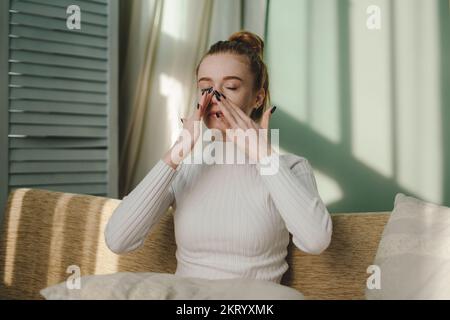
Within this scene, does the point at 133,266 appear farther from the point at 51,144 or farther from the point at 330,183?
the point at 330,183

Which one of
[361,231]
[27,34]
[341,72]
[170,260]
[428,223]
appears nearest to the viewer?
[428,223]

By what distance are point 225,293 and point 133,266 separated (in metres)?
0.55

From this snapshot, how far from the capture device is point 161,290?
3.47 ft

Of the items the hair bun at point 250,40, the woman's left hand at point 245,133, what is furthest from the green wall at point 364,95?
the woman's left hand at point 245,133

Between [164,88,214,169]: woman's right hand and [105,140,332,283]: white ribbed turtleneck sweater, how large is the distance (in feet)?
0.09

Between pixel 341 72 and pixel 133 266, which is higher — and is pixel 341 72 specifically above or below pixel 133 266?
above

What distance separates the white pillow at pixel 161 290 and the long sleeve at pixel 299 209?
0.49ft

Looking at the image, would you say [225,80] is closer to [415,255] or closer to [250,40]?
[250,40]

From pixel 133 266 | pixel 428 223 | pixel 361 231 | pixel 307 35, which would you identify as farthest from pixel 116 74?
pixel 428 223

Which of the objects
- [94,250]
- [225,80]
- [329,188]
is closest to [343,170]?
[329,188]

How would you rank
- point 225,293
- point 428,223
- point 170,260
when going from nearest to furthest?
1. point 225,293
2. point 428,223
3. point 170,260

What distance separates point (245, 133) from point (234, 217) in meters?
0.20

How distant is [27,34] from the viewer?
2008mm

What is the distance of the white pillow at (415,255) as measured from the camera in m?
1.17
